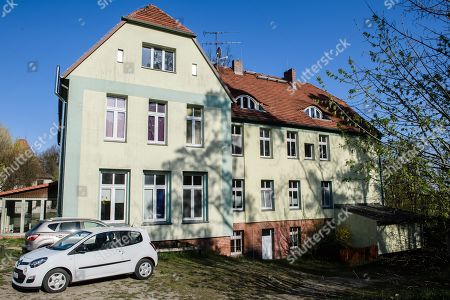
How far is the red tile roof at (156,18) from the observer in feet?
55.7

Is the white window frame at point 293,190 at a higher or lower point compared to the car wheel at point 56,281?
higher

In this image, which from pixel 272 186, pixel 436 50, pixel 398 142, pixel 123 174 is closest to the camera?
pixel 436 50

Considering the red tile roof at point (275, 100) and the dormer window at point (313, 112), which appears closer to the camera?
the red tile roof at point (275, 100)

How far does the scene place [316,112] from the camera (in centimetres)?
2612

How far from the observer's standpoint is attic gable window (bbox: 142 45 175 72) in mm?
17062

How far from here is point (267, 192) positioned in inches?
879

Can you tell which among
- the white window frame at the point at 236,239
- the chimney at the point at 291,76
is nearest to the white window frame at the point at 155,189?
the white window frame at the point at 236,239

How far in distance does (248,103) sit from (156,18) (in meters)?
8.06

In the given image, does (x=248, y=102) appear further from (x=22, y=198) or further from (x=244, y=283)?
(x=22, y=198)

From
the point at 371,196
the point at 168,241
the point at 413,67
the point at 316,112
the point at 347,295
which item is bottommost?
the point at 347,295

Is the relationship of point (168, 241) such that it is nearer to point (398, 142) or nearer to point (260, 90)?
point (398, 142)

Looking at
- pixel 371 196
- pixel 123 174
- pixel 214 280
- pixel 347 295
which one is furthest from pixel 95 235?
pixel 371 196

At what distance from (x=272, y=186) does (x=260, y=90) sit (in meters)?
7.54

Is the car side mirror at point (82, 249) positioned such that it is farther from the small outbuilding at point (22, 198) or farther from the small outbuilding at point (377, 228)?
the small outbuilding at point (377, 228)
